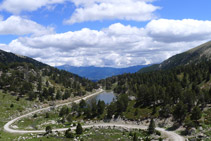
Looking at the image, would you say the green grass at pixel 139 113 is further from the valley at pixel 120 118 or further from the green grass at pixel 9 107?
the green grass at pixel 9 107

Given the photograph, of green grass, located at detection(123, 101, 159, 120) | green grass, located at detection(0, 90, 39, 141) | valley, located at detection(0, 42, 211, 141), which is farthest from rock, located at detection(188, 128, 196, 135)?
green grass, located at detection(0, 90, 39, 141)

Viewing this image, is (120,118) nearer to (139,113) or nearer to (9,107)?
(139,113)

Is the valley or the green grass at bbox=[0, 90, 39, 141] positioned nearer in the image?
the valley

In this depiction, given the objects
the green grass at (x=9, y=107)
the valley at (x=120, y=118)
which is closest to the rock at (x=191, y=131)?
the valley at (x=120, y=118)

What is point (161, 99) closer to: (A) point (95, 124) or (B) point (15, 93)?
(A) point (95, 124)

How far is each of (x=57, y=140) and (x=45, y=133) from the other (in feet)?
Answer: 37.1

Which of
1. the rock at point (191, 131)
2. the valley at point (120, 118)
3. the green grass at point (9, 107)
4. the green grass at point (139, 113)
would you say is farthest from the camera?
the green grass at point (9, 107)

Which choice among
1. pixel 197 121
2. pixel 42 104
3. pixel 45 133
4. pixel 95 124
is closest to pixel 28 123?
pixel 45 133

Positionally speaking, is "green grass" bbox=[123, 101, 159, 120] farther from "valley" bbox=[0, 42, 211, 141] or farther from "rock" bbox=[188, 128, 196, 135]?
"rock" bbox=[188, 128, 196, 135]

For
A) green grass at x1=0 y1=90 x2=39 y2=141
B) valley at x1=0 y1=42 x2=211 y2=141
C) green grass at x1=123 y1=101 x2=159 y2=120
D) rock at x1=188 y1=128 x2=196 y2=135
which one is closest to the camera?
rock at x1=188 y1=128 x2=196 y2=135

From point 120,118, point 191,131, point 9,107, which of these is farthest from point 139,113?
point 9,107

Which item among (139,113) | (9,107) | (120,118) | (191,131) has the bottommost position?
(120,118)

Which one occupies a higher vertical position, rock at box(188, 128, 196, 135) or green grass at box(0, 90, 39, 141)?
green grass at box(0, 90, 39, 141)

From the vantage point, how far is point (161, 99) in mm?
98312
